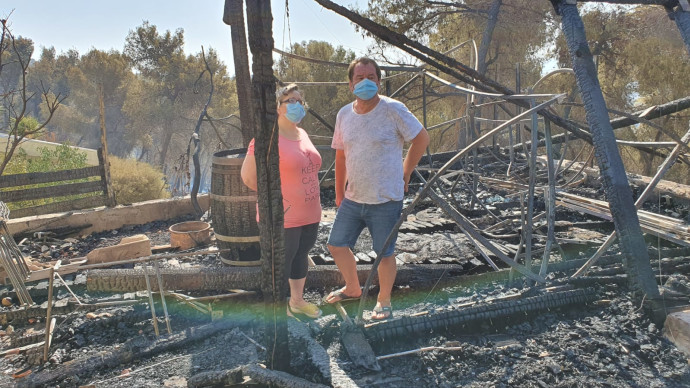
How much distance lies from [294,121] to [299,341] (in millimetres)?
1403

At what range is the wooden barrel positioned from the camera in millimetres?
3840

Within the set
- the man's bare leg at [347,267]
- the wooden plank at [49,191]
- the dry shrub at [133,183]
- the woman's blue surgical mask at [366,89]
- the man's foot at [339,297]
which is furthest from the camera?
the dry shrub at [133,183]

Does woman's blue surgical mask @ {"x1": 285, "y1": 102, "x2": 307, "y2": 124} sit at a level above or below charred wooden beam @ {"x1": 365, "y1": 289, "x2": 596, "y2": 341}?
above

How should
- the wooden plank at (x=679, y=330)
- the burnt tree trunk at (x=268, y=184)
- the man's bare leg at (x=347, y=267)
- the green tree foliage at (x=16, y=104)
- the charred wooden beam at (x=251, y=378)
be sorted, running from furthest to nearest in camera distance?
the green tree foliage at (x=16, y=104) < the man's bare leg at (x=347, y=267) < the wooden plank at (x=679, y=330) < the charred wooden beam at (x=251, y=378) < the burnt tree trunk at (x=268, y=184)

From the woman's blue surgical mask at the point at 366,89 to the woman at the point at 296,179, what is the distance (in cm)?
40

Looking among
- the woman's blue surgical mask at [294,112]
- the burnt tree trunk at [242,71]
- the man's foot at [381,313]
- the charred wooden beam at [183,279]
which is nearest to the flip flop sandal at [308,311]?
the man's foot at [381,313]

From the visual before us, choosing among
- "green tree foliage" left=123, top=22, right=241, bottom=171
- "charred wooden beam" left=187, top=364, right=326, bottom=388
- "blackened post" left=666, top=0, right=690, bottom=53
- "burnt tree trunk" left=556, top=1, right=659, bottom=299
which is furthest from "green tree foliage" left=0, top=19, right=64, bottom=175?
"green tree foliage" left=123, top=22, right=241, bottom=171

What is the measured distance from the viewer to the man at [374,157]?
2754 millimetres

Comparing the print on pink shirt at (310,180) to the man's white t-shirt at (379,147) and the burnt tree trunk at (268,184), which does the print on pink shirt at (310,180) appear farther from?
the burnt tree trunk at (268,184)

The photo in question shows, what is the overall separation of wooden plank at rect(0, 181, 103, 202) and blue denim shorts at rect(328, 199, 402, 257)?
19.4ft

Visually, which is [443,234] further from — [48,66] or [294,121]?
[48,66]

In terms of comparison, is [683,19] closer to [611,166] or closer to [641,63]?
[611,166]

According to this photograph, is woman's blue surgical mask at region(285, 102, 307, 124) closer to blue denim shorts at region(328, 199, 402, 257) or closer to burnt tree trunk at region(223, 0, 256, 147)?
blue denim shorts at region(328, 199, 402, 257)

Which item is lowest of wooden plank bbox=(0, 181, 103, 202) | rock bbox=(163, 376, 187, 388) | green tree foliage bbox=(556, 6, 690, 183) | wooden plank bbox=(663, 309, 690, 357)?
rock bbox=(163, 376, 187, 388)
